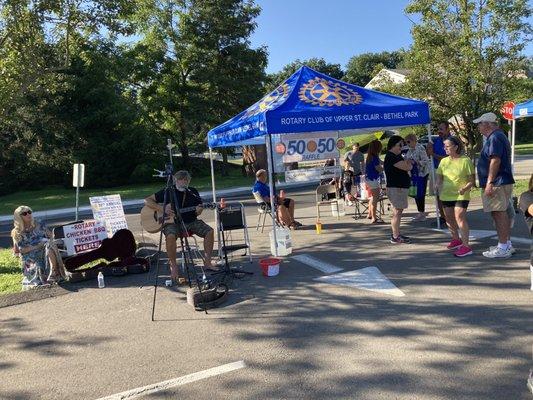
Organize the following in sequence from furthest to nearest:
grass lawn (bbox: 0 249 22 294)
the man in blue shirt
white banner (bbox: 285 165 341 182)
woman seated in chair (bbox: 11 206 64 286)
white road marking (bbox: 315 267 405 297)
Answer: the man in blue shirt < white banner (bbox: 285 165 341 182) < grass lawn (bbox: 0 249 22 294) < woman seated in chair (bbox: 11 206 64 286) < white road marking (bbox: 315 267 405 297)

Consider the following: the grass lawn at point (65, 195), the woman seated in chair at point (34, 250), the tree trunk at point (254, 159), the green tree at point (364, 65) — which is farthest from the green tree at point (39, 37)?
the green tree at point (364, 65)

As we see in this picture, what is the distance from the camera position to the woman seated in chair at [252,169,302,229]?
971 cm

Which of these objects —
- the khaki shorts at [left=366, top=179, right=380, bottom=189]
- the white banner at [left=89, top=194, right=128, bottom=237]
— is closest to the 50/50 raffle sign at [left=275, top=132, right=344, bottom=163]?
the khaki shorts at [left=366, top=179, right=380, bottom=189]

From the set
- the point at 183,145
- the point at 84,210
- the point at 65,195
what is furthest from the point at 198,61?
the point at 84,210

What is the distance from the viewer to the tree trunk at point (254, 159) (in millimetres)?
29391

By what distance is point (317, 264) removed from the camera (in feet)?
23.4

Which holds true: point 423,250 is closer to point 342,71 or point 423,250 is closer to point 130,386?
point 130,386

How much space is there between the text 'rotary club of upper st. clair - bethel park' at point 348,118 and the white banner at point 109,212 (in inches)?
168

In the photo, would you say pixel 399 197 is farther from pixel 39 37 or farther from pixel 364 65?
pixel 364 65

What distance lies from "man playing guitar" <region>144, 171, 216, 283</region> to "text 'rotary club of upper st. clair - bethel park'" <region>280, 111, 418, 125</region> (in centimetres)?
168

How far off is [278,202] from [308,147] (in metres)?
1.74

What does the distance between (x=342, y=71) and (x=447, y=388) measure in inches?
3427

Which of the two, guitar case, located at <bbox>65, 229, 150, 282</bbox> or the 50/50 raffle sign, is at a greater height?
the 50/50 raffle sign

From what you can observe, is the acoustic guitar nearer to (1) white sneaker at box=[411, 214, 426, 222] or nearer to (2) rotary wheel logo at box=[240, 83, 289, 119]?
(2) rotary wheel logo at box=[240, 83, 289, 119]
